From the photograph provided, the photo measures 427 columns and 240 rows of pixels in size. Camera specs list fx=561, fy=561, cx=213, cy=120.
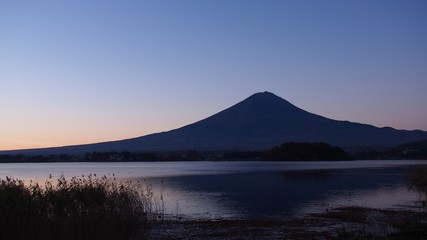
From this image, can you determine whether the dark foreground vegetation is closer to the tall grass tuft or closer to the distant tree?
the tall grass tuft

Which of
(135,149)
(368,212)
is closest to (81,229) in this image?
(368,212)

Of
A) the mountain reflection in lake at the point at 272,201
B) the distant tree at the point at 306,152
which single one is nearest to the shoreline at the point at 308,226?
the mountain reflection in lake at the point at 272,201

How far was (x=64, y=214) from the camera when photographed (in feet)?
45.9

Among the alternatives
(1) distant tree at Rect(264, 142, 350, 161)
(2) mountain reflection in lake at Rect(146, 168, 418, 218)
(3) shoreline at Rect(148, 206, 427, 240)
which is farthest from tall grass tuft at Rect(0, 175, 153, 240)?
(1) distant tree at Rect(264, 142, 350, 161)

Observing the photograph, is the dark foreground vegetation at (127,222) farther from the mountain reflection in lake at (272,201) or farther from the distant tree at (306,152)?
the distant tree at (306,152)

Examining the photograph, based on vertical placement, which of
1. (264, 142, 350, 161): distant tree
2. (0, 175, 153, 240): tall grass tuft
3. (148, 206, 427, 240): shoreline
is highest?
(264, 142, 350, 161): distant tree

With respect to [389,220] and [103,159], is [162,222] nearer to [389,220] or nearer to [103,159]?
[389,220]

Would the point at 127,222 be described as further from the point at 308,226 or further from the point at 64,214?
the point at 308,226

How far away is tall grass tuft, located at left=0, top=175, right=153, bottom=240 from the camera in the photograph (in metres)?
12.6

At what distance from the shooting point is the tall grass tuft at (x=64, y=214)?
41.5 feet

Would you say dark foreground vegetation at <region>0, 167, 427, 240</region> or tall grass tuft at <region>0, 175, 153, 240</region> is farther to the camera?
dark foreground vegetation at <region>0, 167, 427, 240</region>

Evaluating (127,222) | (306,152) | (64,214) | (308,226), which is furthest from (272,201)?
(306,152)

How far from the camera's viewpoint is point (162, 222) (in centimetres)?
2062

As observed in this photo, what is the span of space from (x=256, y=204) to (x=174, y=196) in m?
6.17
